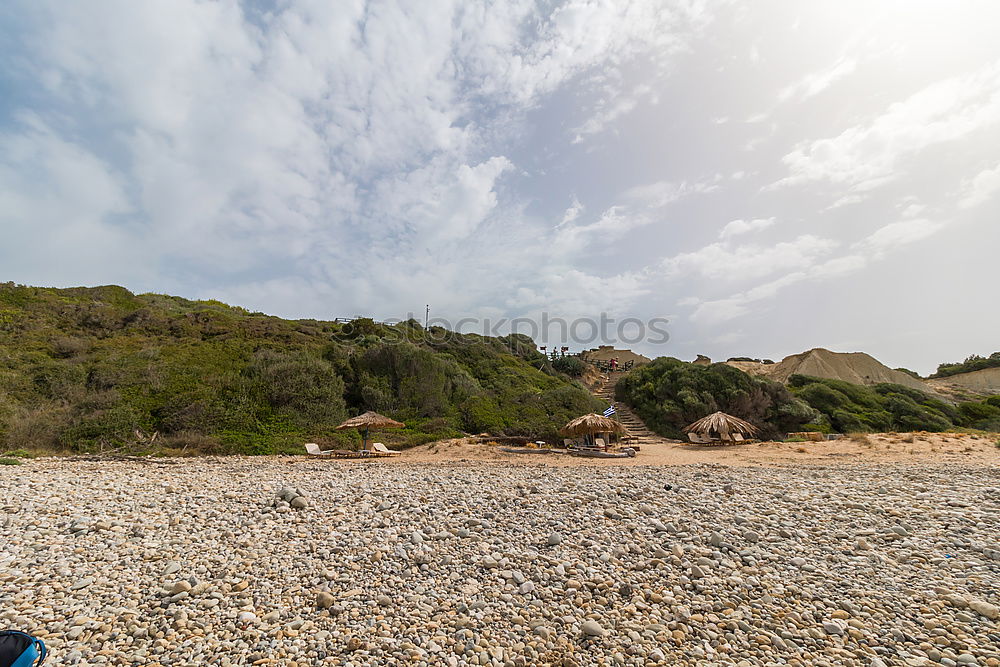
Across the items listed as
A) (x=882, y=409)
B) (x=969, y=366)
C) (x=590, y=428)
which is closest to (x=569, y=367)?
(x=882, y=409)

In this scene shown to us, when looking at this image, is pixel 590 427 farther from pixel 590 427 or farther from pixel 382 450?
pixel 382 450

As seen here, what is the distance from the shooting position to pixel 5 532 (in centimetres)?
539

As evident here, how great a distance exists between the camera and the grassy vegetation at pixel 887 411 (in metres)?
19.1

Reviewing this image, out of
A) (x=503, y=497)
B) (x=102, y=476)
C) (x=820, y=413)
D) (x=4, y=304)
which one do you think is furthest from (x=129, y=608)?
(x=4, y=304)

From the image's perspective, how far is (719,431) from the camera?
15875mm

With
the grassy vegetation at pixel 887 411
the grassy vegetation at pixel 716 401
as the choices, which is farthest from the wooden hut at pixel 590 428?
the grassy vegetation at pixel 887 411

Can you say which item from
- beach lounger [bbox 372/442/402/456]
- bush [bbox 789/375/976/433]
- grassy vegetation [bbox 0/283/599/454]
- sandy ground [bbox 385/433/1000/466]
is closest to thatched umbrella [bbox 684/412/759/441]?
sandy ground [bbox 385/433/1000/466]

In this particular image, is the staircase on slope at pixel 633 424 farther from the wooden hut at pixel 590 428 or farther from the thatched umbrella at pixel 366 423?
the thatched umbrella at pixel 366 423

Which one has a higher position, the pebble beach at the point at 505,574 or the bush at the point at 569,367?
the bush at the point at 569,367

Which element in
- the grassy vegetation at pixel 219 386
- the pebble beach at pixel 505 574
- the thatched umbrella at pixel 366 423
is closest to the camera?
the pebble beach at pixel 505 574

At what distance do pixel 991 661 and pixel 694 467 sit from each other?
808cm

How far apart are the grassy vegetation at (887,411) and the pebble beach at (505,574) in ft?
44.9

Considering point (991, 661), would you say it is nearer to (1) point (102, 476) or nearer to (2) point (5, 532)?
(2) point (5, 532)

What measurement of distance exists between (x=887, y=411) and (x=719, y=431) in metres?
11.8
